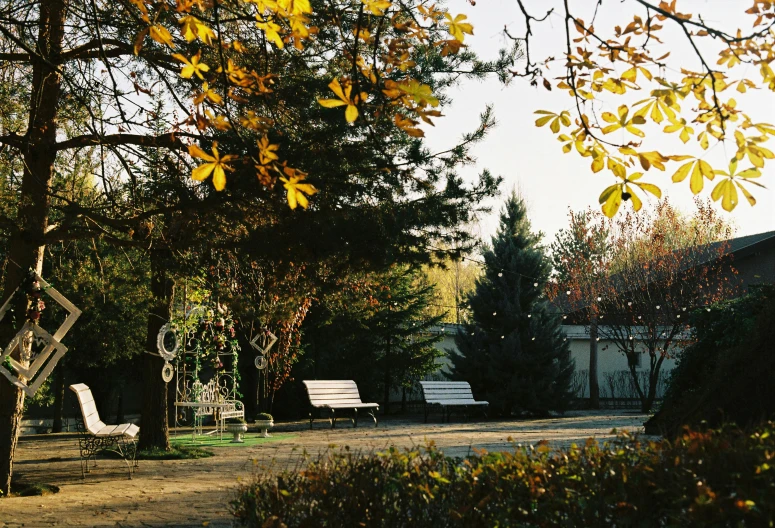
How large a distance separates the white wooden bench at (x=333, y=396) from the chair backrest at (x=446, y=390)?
1617mm

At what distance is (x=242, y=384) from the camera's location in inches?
810

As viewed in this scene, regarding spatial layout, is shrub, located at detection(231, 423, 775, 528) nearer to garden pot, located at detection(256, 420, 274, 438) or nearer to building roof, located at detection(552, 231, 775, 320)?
garden pot, located at detection(256, 420, 274, 438)

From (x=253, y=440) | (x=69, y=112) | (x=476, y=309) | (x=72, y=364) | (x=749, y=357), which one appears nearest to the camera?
(x=749, y=357)

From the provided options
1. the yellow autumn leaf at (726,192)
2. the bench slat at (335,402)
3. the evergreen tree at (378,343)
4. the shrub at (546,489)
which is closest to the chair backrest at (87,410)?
the shrub at (546,489)

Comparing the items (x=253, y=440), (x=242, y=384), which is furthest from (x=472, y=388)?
(x=253, y=440)

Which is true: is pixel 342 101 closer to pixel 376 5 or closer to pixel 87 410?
pixel 376 5

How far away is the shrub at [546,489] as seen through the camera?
2.85 metres

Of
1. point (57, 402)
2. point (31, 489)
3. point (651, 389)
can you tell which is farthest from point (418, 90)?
point (651, 389)

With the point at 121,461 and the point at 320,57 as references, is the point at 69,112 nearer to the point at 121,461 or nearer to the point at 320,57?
the point at 320,57

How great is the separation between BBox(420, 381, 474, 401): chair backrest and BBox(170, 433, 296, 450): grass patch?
4544mm

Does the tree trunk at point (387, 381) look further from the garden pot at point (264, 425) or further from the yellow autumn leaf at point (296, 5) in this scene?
the yellow autumn leaf at point (296, 5)

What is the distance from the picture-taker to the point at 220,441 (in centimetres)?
1421

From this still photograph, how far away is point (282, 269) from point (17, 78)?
3.75 m

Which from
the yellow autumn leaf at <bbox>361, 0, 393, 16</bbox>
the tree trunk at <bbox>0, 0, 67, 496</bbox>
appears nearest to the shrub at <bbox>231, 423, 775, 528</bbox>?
the yellow autumn leaf at <bbox>361, 0, 393, 16</bbox>
